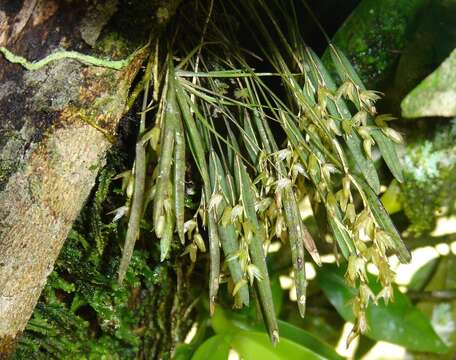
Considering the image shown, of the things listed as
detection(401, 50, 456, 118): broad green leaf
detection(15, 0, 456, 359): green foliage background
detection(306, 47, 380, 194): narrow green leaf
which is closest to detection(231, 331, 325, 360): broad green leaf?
detection(15, 0, 456, 359): green foliage background

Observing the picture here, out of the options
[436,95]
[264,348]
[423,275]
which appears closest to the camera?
[436,95]

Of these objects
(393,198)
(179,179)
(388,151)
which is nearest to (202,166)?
(179,179)

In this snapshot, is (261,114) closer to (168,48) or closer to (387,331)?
(168,48)

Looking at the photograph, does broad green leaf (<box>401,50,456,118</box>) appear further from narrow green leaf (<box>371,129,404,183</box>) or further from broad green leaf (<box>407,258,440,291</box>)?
broad green leaf (<box>407,258,440,291</box>)

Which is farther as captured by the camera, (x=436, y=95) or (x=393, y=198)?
(x=393, y=198)

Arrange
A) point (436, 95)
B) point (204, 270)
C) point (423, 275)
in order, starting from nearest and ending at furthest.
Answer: point (436, 95) → point (204, 270) → point (423, 275)

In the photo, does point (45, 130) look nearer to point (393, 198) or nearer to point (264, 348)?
point (264, 348)
